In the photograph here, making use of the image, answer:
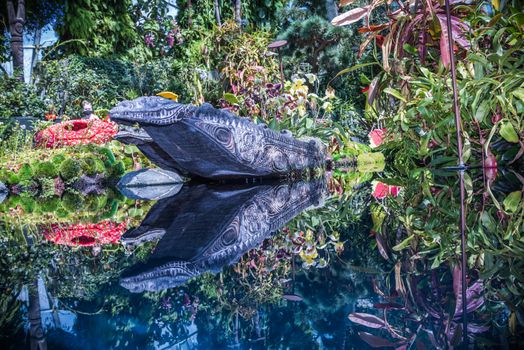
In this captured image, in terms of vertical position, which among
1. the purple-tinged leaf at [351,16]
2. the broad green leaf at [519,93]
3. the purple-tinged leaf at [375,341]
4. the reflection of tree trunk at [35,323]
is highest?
the purple-tinged leaf at [351,16]

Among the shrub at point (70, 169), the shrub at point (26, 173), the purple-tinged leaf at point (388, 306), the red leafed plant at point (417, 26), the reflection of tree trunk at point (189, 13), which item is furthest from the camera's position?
the reflection of tree trunk at point (189, 13)

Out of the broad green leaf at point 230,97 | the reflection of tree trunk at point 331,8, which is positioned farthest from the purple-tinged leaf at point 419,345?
the reflection of tree trunk at point 331,8

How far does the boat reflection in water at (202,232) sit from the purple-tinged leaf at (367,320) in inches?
12.5

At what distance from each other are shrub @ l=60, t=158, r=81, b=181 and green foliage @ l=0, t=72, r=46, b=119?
3.47 meters

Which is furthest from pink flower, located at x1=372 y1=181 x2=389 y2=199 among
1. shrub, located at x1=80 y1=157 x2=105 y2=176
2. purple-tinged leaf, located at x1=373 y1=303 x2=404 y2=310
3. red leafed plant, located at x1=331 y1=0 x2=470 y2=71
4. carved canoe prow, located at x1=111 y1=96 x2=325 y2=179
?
shrub, located at x1=80 y1=157 x2=105 y2=176

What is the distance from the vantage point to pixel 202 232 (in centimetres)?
140

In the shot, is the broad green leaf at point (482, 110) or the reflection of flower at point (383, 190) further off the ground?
the broad green leaf at point (482, 110)

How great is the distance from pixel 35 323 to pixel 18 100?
7497 millimetres

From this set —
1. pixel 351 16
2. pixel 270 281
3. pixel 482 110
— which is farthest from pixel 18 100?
pixel 270 281

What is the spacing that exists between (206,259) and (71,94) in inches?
302

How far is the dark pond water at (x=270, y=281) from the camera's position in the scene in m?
0.61

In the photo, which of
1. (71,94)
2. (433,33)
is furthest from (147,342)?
(71,94)

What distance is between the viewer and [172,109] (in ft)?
9.07

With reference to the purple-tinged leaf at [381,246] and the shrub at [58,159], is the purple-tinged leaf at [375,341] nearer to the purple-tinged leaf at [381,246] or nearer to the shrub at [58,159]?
the purple-tinged leaf at [381,246]
